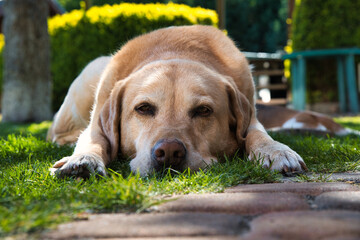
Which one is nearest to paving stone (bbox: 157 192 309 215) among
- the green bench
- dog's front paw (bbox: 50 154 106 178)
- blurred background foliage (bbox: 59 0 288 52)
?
dog's front paw (bbox: 50 154 106 178)

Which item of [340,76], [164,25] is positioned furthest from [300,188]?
[340,76]

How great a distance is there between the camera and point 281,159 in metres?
2.96

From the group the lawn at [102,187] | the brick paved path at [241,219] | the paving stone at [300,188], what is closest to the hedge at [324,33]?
the lawn at [102,187]

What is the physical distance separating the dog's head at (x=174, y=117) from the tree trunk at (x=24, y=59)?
6.70 m

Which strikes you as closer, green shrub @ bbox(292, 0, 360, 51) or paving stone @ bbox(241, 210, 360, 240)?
paving stone @ bbox(241, 210, 360, 240)

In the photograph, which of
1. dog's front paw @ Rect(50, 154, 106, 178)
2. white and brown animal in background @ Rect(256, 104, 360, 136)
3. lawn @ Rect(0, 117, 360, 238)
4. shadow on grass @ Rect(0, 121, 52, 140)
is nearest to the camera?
lawn @ Rect(0, 117, 360, 238)

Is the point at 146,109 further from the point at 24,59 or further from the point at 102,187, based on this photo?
the point at 24,59

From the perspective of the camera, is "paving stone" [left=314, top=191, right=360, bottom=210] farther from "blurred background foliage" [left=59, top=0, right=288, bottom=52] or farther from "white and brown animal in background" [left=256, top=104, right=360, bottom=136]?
"blurred background foliage" [left=59, top=0, right=288, bottom=52]

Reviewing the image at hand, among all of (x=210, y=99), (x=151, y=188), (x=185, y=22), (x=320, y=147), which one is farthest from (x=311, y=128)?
(x=185, y=22)

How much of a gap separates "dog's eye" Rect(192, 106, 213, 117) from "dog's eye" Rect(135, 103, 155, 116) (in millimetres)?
347

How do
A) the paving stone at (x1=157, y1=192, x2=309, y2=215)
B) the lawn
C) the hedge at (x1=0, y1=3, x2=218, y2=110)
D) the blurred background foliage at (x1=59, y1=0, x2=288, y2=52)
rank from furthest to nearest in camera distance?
the blurred background foliage at (x1=59, y1=0, x2=288, y2=52), the hedge at (x1=0, y1=3, x2=218, y2=110), the paving stone at (x1=157, y1=192, x2=309, y2=215), the lawn

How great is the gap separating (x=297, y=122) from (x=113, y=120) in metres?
3.20

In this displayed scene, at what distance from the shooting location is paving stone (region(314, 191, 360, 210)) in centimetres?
195

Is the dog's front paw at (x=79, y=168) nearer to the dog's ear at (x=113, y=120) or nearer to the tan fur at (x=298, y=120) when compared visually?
the dog's ear at (x=113, y=120)
